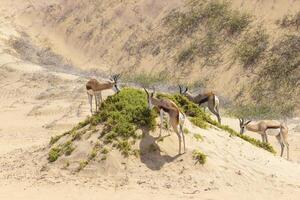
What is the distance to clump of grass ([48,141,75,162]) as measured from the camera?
56.1 feet

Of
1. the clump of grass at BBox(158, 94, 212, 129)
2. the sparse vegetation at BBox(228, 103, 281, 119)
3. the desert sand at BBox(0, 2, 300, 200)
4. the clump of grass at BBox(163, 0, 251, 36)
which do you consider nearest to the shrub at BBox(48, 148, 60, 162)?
the desert sand at BBox(0, 2, 300, 200)

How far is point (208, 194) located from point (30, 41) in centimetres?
4062

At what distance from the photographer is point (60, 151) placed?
17.4 m

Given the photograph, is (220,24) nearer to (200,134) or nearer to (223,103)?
(223,103)

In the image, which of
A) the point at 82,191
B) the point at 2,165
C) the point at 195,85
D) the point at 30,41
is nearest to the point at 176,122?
the point at 82,191

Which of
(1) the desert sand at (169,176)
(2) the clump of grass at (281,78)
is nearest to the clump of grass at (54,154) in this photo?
(1) the desert sand at (169,176)

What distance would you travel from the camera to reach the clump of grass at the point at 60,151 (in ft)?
56.1

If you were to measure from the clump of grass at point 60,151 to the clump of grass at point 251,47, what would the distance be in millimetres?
21197

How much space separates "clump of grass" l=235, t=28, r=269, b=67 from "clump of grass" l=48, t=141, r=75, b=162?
21.2 metres

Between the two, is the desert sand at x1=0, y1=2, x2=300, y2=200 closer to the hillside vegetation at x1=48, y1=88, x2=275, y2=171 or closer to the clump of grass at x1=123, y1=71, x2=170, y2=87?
the hillside vegetation at x1=48, y1=88, x2=275, y2=171

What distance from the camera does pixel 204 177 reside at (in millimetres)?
15766

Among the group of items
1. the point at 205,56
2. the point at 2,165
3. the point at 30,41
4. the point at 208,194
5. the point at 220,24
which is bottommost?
the point at 208,194

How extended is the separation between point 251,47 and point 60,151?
22.7 m

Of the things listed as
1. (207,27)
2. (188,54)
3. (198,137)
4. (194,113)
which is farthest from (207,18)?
(198,137)
